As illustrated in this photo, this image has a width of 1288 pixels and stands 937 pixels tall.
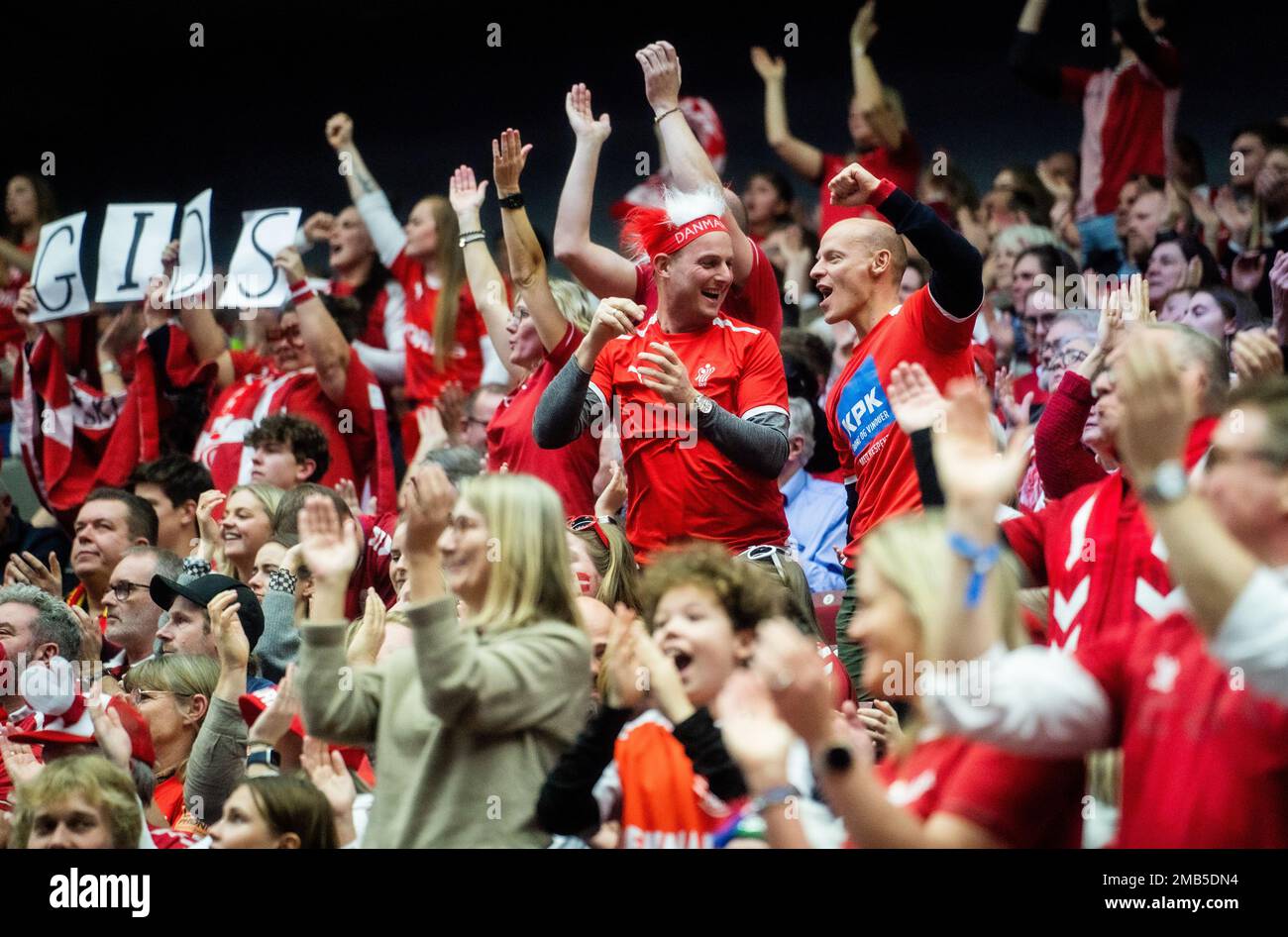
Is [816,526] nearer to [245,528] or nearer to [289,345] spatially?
[245,528]

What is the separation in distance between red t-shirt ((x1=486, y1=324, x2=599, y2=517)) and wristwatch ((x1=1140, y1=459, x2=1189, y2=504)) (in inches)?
124

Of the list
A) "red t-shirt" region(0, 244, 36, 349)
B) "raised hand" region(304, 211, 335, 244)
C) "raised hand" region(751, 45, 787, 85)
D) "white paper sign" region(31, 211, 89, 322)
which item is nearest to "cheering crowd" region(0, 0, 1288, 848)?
"white paper sign" region(31, 211, 89, 322)

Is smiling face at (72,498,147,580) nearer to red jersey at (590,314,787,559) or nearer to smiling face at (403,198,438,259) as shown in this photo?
smiling face at (403,198,438,259)

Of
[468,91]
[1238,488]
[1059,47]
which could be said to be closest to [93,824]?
[1238,488]

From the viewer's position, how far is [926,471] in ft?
12.2

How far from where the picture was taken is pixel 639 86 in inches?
428

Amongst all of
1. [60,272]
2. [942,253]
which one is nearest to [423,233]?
[60,272]

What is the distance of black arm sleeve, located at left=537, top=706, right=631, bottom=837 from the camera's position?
3066 mm

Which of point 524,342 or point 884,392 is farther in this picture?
point 524,342

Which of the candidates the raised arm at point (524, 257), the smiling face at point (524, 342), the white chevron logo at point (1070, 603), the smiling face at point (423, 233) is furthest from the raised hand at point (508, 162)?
the white chevron logo at point (1070, 603)

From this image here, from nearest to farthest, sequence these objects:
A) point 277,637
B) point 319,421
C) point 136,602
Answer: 1. point 277,637
2. point 136,602
3. point 319,421

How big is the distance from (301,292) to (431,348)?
1.26 m

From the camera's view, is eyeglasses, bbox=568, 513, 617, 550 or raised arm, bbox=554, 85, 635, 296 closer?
eyeglasses, bbox=568, 513, 617, 550
